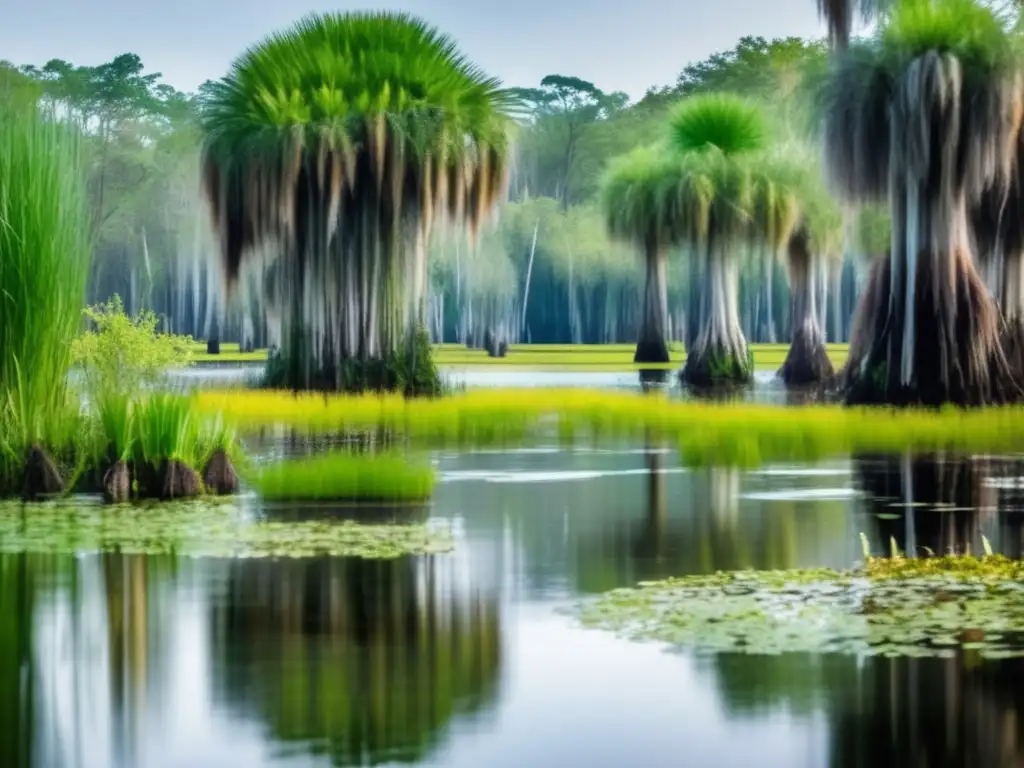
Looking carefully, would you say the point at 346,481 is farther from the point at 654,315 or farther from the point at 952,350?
the point at 654,315

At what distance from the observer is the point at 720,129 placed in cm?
5147

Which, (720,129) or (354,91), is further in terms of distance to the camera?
(720,129)

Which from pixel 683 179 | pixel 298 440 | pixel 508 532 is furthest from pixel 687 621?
pixel 683 179

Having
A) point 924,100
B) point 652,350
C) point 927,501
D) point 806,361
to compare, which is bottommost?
point 927,501

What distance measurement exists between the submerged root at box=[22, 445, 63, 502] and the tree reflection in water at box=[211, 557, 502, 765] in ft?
17.5

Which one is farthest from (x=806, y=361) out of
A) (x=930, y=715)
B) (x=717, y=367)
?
(x=930, y=715)

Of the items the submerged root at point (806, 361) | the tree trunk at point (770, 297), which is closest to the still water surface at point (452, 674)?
the submerged root at point (806, 361)

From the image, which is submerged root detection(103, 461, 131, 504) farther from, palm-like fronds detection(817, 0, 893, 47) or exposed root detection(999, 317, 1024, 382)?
palm-like fronds detection(817, 0, 893, 47)

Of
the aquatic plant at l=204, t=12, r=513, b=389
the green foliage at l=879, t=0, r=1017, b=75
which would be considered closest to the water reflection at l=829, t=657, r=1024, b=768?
the green foliage at l=879, t=0, r=1017, b=75

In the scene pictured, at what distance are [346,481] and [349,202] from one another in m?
16.9

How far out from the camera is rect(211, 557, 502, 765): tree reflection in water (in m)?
7.96

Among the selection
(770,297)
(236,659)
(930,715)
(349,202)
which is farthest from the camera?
(770,297)

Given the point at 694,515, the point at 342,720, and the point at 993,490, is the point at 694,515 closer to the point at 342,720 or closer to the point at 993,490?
the point at 993,490

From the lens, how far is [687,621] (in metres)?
10.5
